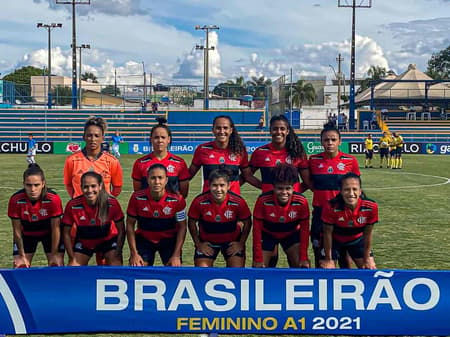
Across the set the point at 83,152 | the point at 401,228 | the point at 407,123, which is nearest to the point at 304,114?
the point at 407,123

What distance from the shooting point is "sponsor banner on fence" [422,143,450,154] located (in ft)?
120

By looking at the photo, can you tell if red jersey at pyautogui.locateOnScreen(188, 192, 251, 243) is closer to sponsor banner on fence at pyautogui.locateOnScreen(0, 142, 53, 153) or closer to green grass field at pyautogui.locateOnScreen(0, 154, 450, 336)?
green grass field at pyautogui.locateOnScreen(0, 154, 450, 336)

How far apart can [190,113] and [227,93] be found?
4396 millimetres

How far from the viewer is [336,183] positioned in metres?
6.36

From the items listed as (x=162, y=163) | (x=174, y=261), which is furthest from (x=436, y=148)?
(x=174, y=261)

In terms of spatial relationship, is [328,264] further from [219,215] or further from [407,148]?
[407,148]

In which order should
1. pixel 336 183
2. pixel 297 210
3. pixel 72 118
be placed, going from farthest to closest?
pixel 72 118 < pixel 336 183 < pixel 297 210

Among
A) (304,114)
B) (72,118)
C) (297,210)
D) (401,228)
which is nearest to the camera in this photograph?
(297,210)

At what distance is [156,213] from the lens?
5.78 meters

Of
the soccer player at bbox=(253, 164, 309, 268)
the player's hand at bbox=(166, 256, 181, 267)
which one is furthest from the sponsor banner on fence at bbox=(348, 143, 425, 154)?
the player's hand at bbox=(166, 256, 181, 267)

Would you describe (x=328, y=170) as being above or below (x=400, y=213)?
above

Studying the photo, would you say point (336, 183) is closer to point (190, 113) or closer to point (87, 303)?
point (87, 303)

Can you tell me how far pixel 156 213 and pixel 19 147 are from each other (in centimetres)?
3304

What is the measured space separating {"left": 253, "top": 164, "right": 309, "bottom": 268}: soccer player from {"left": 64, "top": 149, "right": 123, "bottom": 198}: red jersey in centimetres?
186
